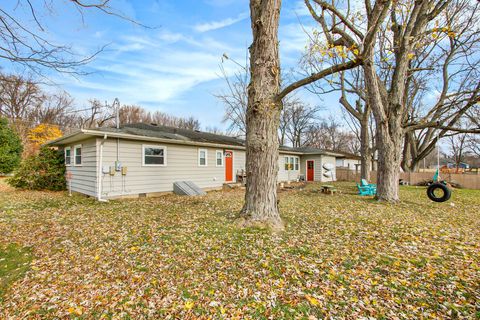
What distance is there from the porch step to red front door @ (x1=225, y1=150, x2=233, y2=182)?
319 cm

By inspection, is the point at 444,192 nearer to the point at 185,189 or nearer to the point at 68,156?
the point at 185,189

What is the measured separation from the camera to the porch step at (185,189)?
9.41 meters

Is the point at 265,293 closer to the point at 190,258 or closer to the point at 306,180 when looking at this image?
the point at 190,258

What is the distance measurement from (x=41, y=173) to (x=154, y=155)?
6152mm

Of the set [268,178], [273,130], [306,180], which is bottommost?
[306,180]

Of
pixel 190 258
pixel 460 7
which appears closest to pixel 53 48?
pixel 190 258

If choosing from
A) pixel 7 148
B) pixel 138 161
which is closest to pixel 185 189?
pixel 138 161

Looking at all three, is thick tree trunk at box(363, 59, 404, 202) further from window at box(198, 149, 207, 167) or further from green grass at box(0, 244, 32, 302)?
green grass at box(0, 244, 32, 302)

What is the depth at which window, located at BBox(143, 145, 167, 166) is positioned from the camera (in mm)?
9229

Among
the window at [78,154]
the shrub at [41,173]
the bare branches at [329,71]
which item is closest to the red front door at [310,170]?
the bare branches at [329,71]

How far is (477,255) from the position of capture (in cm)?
327

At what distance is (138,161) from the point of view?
900 cm

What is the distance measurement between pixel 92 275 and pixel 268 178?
316 centimetres

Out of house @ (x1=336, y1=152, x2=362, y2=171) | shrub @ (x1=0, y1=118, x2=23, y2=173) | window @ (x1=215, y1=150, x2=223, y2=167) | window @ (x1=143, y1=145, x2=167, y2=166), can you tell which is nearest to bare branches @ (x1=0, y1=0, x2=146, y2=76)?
window @ (x1=143, y1=145, x2=167, y2=166)
